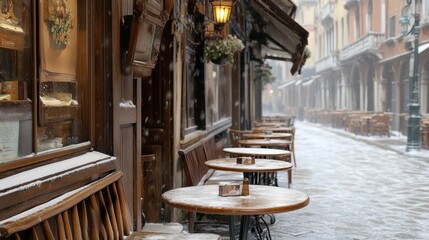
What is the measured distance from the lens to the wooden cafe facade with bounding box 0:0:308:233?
2713 millimetres

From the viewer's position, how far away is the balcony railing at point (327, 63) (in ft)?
123

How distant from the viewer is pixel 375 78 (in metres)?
28.5

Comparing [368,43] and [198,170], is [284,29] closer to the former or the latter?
[198,170]

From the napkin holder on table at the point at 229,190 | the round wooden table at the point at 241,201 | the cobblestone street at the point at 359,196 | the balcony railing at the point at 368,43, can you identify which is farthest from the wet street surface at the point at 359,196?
the balcony railing at the point at 368,43

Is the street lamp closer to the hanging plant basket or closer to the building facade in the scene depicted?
the building facade

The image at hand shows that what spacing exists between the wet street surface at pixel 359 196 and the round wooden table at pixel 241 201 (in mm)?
2180

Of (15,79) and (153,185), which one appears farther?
(153,185)

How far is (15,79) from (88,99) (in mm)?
1005

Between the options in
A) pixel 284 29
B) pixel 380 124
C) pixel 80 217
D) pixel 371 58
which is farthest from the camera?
pixel 371 58

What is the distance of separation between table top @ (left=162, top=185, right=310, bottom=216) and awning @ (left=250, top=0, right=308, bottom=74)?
7.00m

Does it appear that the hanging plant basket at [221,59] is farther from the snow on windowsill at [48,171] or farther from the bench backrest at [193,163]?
the snow on windowsill at [48,171]

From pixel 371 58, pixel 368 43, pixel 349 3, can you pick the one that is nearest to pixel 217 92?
pixel 368 43

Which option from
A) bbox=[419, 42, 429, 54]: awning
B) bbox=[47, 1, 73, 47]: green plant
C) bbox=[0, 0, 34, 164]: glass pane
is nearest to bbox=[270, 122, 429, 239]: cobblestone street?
bbox=[47, 1, 73, 47]: green plant

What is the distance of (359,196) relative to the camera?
29.5ft
